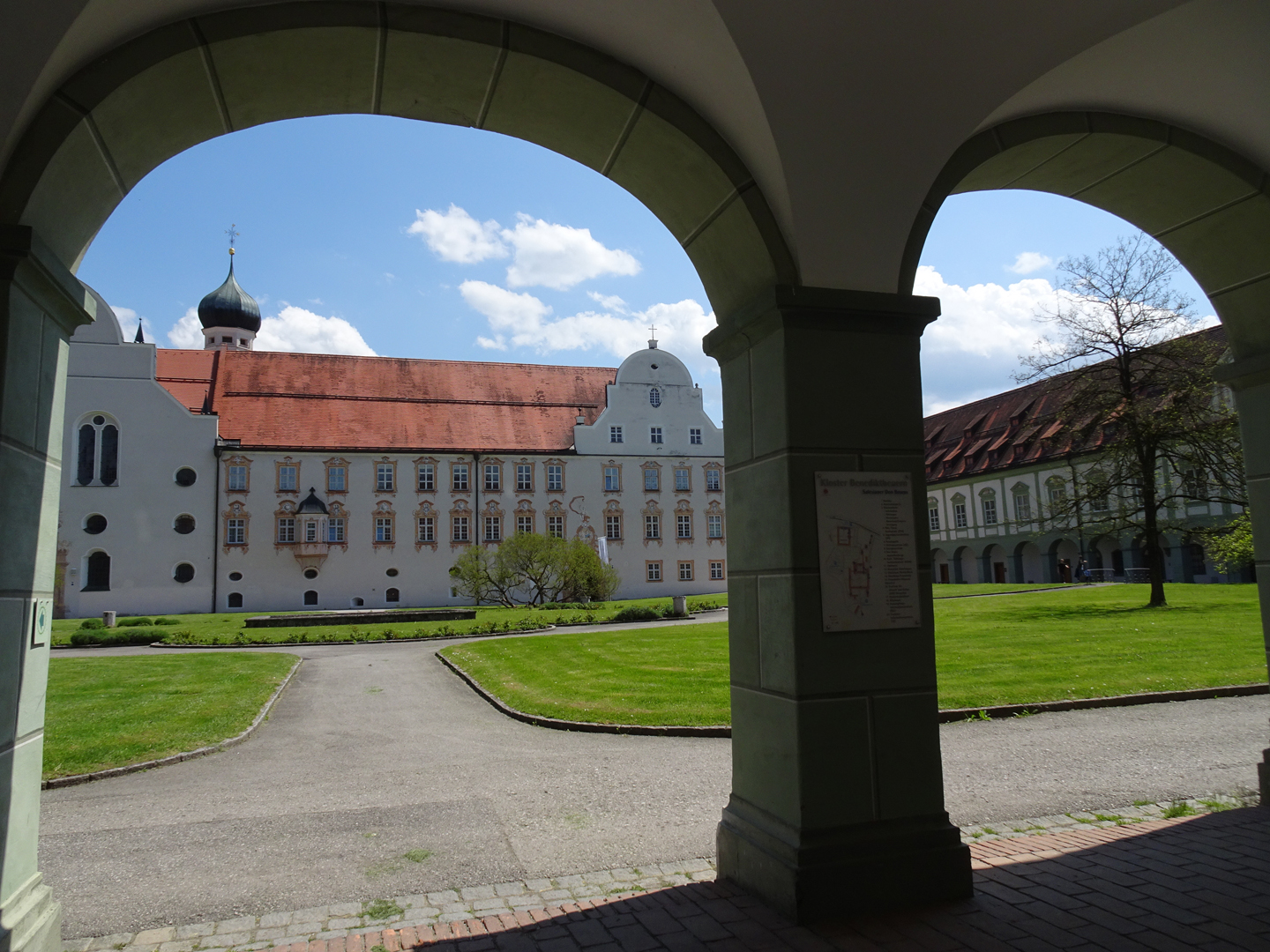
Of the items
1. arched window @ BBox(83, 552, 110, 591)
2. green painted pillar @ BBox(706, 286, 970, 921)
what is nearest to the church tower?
arched window @ BBox(83, 552, 110, 591)

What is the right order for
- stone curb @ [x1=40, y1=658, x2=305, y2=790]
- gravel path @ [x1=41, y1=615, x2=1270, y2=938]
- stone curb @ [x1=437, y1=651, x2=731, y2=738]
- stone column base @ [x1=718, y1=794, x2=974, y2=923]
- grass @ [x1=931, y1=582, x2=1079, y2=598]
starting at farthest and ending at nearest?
grass @ [x1=931, y1=582, x2=1079, y2=598]
stone curb @ [x1=437, y1=651, x2=731, y2=738]
stone curb @ [x1=40, y1=658, x2=305, y2=790]
gravel path @ [x1=41, y1=615, x2=1270, y2=938]
stone column base @ [x1=718, y1=794, x2=974, y2=923]

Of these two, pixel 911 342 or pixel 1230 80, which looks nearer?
pixel 911 342

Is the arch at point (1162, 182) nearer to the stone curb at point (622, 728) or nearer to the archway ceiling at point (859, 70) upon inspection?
the archway ceiling at point (859, 70)

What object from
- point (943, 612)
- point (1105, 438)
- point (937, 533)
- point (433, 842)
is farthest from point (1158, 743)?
point (937, 533)

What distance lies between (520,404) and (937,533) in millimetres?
33532

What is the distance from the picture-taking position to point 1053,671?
14.4 m

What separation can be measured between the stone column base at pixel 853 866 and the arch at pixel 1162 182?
13.0 feet

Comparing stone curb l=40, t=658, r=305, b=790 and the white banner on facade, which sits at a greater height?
the white banner on facade

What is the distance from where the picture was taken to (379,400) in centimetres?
5309

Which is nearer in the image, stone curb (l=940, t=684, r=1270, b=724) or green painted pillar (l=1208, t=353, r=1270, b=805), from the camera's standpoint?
green painted pillar (l=1208, t=353, r=1270, b=805)

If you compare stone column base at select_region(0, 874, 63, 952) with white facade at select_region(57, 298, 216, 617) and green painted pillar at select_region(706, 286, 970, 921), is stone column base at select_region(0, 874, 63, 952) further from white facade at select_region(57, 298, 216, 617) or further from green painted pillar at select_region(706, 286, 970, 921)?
white facade at select_region(57, 298, 216, 617)

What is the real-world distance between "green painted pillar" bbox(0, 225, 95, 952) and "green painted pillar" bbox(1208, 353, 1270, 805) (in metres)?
8.16

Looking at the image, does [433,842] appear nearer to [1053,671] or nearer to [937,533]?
[1053,671]

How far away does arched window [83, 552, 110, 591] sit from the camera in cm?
4478
